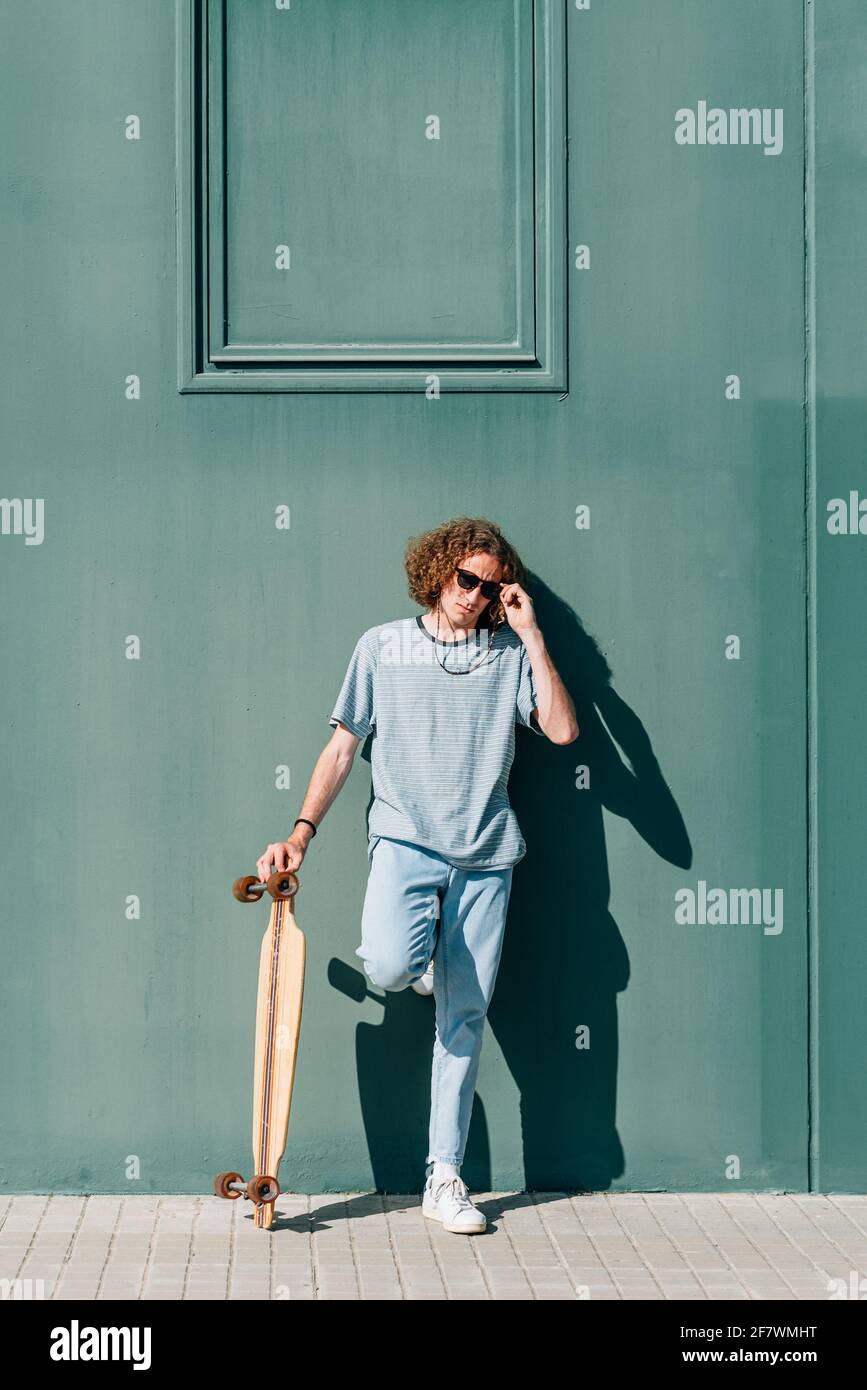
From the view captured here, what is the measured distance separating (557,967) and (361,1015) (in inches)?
28.9

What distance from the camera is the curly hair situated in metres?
5.04

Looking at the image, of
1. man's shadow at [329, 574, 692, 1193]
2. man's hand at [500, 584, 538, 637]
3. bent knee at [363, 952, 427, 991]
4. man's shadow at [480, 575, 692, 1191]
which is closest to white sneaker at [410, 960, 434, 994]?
bent knee at [363, 952, 427, 991]

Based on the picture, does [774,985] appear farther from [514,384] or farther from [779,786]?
[514,384]

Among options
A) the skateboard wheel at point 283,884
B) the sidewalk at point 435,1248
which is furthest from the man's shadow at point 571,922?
the skateboard wheel at point 283,884

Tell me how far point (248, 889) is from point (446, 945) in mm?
708

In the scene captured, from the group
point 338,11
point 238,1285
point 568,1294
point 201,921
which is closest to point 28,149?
point 338,11

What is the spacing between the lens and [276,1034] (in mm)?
4898

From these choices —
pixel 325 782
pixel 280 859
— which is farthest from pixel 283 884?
pixel 325 782

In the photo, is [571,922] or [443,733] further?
[571,922]

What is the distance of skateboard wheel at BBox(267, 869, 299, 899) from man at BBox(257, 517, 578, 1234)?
8 cm

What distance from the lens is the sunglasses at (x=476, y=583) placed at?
4977 millimetres

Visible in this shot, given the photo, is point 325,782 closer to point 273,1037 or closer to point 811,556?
point 273,1037

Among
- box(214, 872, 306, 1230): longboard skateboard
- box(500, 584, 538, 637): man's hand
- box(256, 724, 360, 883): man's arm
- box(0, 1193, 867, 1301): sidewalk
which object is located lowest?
box(0, 1193, 867, 1301): sidewalk

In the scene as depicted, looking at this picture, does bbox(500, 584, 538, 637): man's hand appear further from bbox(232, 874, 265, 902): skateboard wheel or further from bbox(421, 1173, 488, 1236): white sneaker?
bbox(421, 1173, 488, 1236): white sneaker
